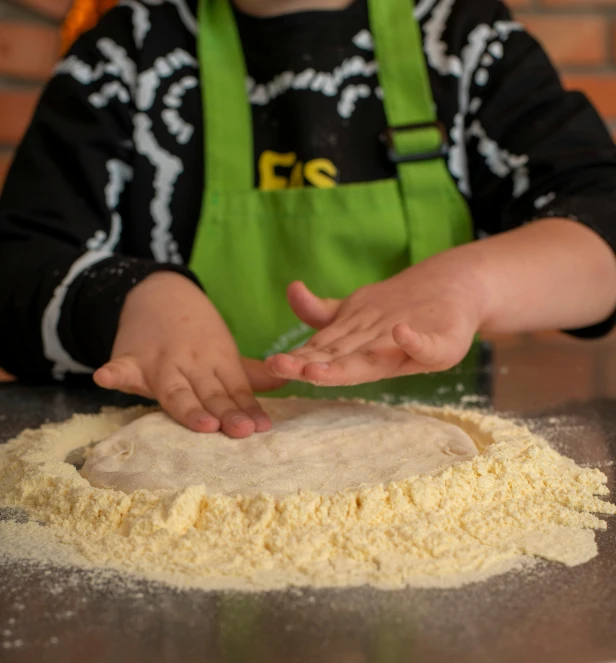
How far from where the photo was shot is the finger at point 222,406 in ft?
1.92

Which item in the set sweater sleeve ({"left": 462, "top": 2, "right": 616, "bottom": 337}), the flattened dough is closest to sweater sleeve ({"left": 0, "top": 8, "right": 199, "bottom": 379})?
the flattened dough

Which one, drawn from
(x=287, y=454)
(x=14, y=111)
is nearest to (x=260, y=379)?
(x=287, y=454)

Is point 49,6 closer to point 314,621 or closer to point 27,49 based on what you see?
point 27,49

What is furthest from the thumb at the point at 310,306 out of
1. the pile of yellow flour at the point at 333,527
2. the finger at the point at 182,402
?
the pile of yellow flour at the point at 333,527

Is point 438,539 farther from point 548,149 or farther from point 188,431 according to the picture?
point 548,149

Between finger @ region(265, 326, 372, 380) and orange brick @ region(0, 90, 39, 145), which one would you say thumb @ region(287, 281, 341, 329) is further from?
orange brick @ region(0, 90, 39, 145)

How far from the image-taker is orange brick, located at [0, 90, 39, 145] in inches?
62.1

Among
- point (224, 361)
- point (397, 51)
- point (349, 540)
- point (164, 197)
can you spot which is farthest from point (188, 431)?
point (397, 51)

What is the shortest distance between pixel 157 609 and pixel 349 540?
11cm

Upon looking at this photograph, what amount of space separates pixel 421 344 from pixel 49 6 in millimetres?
1274

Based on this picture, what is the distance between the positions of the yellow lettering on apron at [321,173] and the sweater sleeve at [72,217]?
0.67 feet

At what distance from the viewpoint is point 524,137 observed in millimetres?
929

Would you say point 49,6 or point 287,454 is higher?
point 49,6

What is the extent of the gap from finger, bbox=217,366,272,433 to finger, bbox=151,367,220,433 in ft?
0.05
